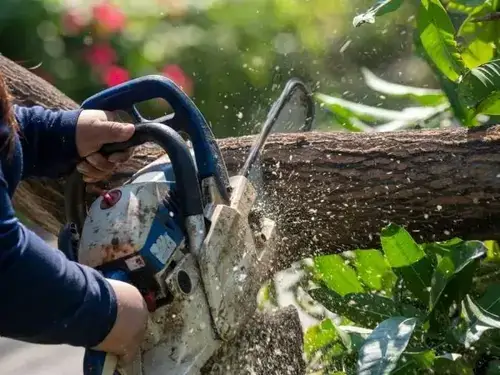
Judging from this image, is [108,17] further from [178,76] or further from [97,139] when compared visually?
[97,139]

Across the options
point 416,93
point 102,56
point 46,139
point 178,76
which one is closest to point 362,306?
point 46,139

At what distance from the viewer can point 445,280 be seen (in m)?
2.02

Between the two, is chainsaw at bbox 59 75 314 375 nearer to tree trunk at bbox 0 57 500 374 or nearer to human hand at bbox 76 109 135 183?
human hand at bbox 76 109 135 183

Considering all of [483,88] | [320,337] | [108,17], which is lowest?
[108,17]

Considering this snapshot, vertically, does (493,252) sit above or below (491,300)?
below

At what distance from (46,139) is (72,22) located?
358 centimetres

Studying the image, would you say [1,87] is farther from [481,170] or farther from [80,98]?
[80,98]

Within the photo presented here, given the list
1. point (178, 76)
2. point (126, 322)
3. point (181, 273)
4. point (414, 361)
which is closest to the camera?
point (126, 322)

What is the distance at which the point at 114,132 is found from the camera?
1845 millimetres

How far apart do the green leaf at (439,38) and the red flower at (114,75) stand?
2890 mm

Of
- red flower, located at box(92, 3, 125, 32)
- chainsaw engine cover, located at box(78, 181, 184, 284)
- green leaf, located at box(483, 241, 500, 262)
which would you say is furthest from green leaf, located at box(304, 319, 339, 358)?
red flower, located at box(92, 3, 125, 32)

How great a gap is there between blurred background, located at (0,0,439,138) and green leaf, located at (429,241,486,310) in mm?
2911

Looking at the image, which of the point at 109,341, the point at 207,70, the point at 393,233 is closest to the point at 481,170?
the point at 393,233

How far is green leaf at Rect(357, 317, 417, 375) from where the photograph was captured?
189 centimetres
